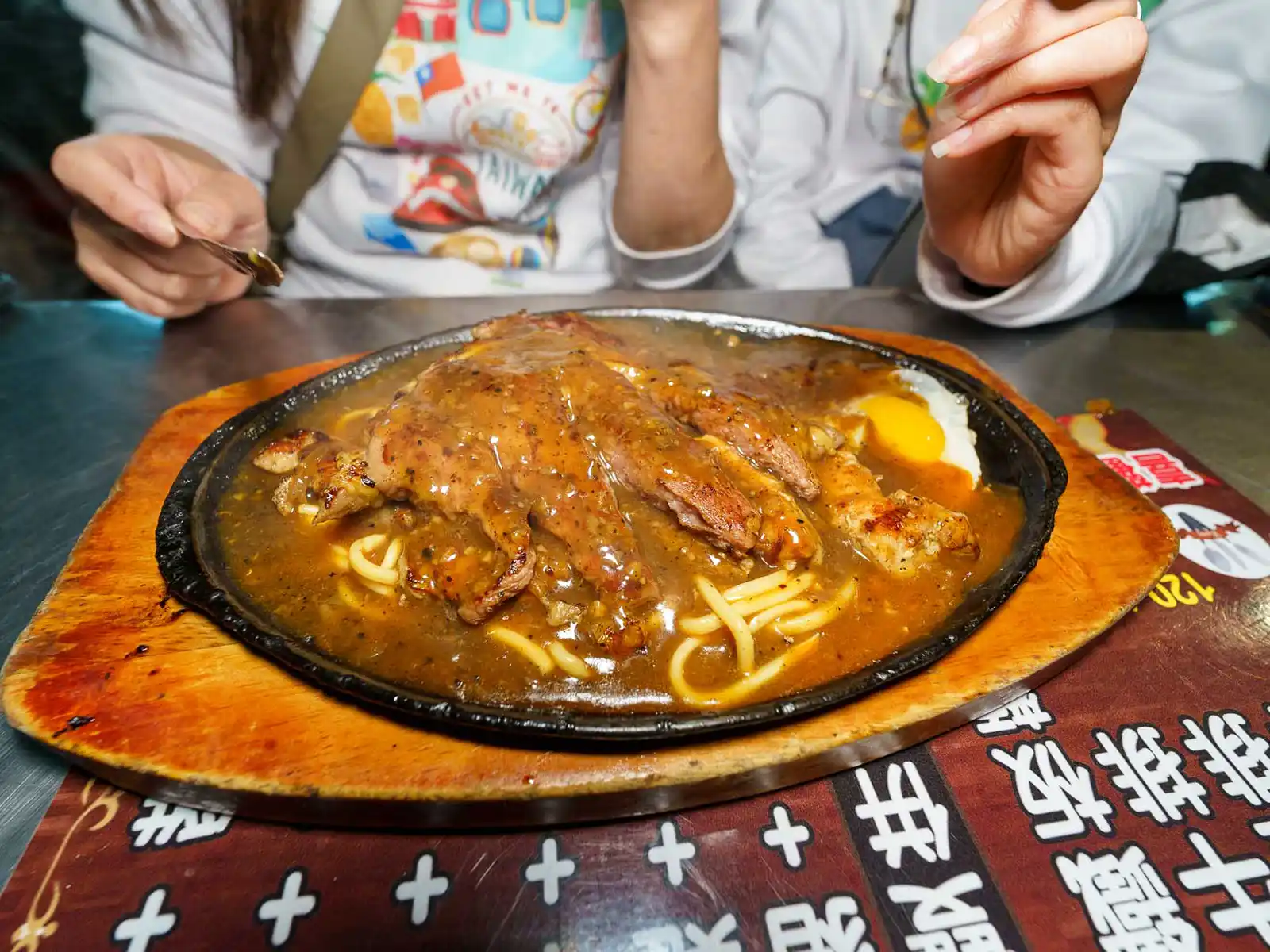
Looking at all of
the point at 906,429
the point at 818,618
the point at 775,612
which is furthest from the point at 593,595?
the point at 906,429

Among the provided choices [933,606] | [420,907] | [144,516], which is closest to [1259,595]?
[933,606]

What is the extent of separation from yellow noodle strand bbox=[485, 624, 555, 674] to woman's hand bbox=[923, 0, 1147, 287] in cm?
171

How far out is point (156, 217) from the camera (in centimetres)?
235

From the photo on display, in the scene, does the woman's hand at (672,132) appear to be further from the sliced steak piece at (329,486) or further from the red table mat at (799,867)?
the red table mat at (799,867)

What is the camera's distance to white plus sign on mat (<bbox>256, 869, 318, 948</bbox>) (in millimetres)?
1297

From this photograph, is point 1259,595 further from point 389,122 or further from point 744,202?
point 389,122

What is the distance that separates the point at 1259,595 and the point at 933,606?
1064 mm

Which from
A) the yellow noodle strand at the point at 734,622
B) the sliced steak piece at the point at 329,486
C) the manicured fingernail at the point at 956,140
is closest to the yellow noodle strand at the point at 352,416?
the sliced steak piece at the point at 329,486

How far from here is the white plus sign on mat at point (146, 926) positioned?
1271 mm

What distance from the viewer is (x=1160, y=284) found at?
3.59 meters

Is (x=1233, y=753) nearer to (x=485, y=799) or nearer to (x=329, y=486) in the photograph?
(x=485, y=799)

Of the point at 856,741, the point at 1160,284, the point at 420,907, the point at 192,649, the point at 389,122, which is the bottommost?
the point at 420,907

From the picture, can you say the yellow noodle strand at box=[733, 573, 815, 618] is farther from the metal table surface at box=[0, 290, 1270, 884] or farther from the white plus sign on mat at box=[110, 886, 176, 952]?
the metal table surface at box=[0, 290, 1270, 884]

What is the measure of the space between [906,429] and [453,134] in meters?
2.48
